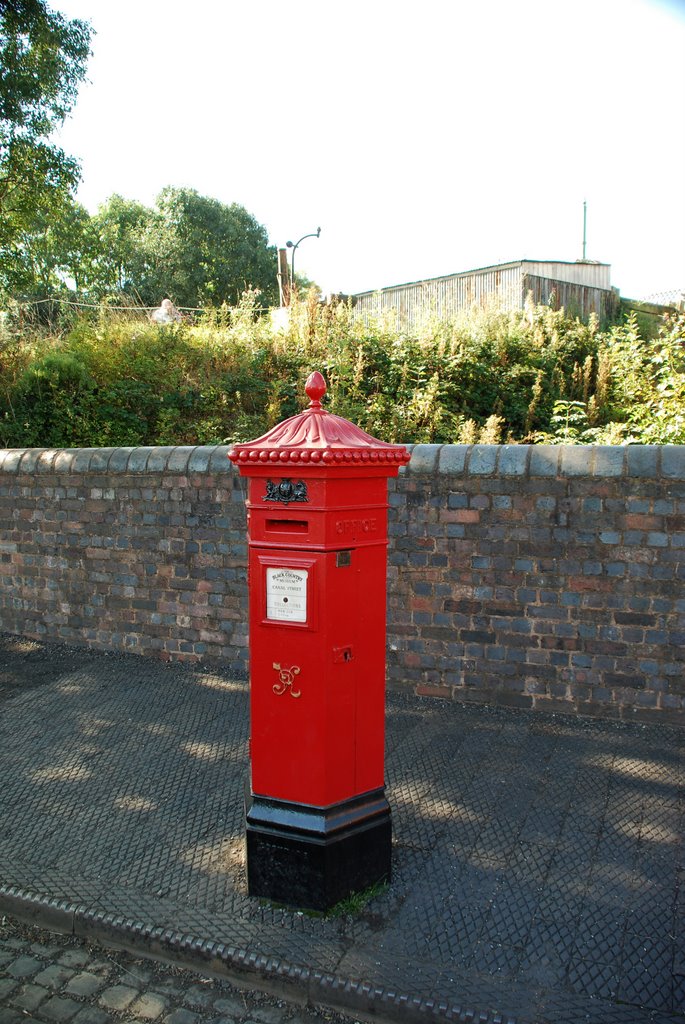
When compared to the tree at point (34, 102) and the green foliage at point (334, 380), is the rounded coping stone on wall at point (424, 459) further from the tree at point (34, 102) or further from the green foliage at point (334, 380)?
the tree at point (34, 102)

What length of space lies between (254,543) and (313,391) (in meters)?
0.69

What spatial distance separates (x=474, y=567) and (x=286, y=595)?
223cm

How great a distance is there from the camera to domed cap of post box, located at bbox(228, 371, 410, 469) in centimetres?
292

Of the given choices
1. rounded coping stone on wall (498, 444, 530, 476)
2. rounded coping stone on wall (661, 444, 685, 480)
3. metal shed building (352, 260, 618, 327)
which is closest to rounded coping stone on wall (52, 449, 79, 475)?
rounded coping stone on wall (498, 444, 530, 476)

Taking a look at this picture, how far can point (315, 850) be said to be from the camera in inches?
120

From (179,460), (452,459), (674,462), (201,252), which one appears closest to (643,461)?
(674,462)

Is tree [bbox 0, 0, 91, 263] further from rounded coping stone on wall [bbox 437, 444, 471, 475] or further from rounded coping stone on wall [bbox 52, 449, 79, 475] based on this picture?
rounded coping stone on wall [bbox 437, 444, 471, 475]

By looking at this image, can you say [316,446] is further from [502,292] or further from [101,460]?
[502,292]

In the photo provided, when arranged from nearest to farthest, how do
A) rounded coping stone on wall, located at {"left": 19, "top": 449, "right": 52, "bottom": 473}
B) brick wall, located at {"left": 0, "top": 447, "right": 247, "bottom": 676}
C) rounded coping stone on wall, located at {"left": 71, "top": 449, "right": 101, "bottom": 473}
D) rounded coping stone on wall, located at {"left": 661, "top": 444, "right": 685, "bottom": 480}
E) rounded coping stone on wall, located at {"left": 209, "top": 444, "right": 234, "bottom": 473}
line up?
1. rounded coping stone on wall, located at {"left": 661, "top": 444, "right": 685, "bottom": 480}
2. rounded coping stone on wall, located at {"left": 209, "top": 444, "right": 234, "bottom": 473}
3. brick wall, located at {"left": 0, "top": 447, "right": 247, "bottom": 676}
4. rounded coping stone on wall, located at {"left": 71, "top": 449, "right": 101, "bottom": 473}
5. rounded coping stone on wall, located at {"left": 19, "top": 449, "right": 52, "bottom": 473}

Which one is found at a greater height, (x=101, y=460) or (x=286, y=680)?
(x=101, y=460)

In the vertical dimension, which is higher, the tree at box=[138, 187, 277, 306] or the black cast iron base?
the tree at box=[138, 187, 277, 306]

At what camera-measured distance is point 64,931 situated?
10.2 ft

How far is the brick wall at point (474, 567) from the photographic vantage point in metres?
4.58

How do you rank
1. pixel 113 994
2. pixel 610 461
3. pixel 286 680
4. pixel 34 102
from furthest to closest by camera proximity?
pixel 34 102 → pixel 610 461 → pixel 286 680 → pixel 113 994
